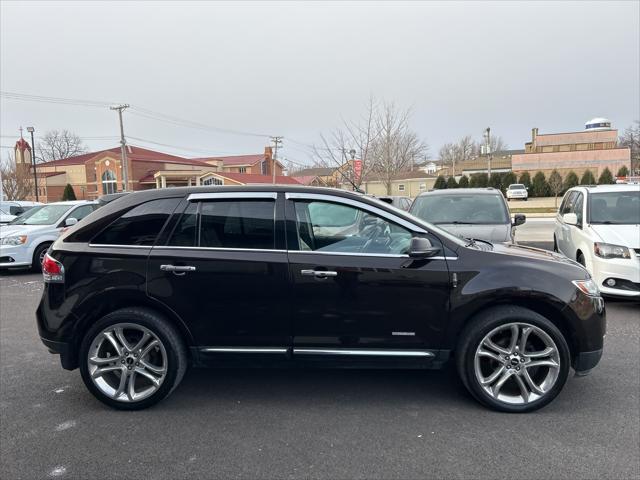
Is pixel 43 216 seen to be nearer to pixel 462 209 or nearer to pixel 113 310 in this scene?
pixel 113 310

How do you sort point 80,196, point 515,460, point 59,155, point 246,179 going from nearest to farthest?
point 515,460, point 246,179, point 80,196, point 59,155

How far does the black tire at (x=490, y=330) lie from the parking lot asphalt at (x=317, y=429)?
0.32 feet

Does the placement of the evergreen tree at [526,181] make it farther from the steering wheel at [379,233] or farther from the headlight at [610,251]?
the steering wheel at [379,233]

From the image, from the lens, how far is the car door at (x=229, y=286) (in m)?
3.63

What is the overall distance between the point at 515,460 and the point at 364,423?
3.41ft

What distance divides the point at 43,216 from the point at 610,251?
11.7 m

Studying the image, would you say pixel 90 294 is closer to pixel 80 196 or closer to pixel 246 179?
pixel 246 179

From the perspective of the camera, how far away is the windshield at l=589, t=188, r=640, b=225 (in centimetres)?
711

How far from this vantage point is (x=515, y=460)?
2.95 meters

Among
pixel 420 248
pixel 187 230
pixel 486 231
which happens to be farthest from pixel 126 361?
pixel 486 231

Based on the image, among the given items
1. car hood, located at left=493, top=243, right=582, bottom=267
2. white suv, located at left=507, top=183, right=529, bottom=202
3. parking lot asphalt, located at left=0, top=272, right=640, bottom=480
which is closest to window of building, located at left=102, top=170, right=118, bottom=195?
white suv, located at left=507, top=183, right=529, bottom=202

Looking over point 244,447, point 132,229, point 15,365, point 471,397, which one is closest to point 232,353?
point 244,447

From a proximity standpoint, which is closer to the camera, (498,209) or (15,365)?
(15,365)

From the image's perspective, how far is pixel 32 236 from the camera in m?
10.3
